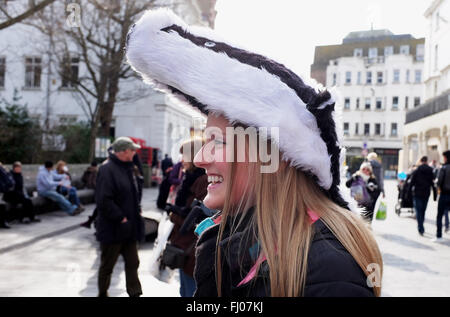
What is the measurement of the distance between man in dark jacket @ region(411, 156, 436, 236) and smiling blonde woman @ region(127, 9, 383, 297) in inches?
362

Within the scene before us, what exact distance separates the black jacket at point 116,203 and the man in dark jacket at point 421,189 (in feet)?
23.7

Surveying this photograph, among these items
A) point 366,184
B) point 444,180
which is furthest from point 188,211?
point 444,180

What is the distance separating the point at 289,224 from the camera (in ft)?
4.09

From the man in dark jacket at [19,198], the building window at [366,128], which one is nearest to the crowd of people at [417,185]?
the man in dark jacket at [19,198]

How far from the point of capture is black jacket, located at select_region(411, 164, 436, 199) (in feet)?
32.3

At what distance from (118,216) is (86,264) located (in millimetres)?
2412

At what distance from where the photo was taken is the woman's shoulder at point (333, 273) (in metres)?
1.06

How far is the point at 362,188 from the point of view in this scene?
8555 millimetres

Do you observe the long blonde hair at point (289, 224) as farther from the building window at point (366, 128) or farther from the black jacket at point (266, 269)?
the building window at point (366, 128)

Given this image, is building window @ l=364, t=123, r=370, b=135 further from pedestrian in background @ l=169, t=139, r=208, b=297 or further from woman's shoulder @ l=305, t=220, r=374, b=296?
woman's shoulder @ l=305, t=220, r=374, b=296

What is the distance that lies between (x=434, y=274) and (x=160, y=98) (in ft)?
77.4

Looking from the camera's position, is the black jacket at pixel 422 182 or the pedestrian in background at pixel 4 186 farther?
the black jacket at pixel 422 182
